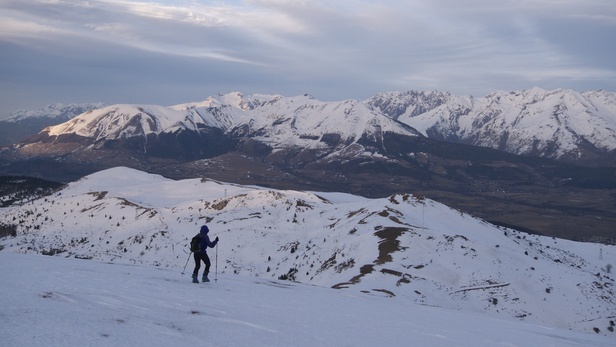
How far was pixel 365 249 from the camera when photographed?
Answer: 181 feet

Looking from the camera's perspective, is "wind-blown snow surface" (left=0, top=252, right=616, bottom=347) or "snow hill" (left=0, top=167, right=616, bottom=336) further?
"snow hill" (left=0, top=167, right=616, bottom=336)

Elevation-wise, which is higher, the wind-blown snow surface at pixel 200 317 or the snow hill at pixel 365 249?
the wind-blown snow surface at pixel 200 317

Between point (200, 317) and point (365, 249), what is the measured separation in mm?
41569

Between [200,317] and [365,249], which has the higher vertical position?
[200,317]

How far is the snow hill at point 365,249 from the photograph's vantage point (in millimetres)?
43188

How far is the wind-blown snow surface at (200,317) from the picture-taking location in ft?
39.1

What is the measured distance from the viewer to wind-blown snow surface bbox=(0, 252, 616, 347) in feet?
39.1

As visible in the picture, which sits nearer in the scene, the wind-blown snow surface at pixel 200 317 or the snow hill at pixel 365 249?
the wind-blown snow surface at pixel 200 317

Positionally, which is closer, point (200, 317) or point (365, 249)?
point (200, 317)

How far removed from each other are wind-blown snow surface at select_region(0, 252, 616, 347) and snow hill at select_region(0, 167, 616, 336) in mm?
1228

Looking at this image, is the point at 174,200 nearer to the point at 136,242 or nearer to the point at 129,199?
the point at 129,199

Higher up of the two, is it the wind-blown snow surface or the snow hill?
the wind-blown snow surface

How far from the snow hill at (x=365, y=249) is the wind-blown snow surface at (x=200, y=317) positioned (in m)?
1.23

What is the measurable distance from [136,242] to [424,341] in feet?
245
